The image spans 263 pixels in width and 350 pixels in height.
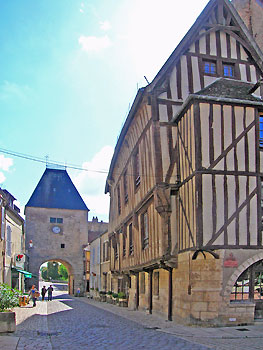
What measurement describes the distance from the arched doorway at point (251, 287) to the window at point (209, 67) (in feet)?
19.2

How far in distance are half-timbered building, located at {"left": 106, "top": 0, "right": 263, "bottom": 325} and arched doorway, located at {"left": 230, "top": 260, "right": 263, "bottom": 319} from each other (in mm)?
23

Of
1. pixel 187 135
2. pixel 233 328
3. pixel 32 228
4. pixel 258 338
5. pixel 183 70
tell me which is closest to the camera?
pixel 258 338

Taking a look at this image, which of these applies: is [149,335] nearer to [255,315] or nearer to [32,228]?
[255,315]

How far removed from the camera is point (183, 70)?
12156mm

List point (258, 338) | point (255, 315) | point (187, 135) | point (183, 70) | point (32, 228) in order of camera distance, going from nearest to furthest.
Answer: point (258, 338) → point (255, 315) → point (187, 135) → point (183, 70) → point (32, 228)

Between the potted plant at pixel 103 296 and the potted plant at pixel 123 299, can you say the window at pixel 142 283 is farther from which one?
the potted plant at pixel 103 296

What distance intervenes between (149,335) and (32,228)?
81.8ft

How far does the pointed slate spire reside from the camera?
1310 inches

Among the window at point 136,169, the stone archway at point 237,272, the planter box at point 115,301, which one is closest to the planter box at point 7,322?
the stone archway at point 237,272

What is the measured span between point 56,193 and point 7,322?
26.8 meters

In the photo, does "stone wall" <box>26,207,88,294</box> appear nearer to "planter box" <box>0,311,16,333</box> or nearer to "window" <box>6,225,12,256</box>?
"window" <box>6,225,12,256</box>

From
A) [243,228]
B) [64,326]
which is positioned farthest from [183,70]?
[64,326]

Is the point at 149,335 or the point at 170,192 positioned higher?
the point at 170,192

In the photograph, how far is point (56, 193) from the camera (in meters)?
34.5
